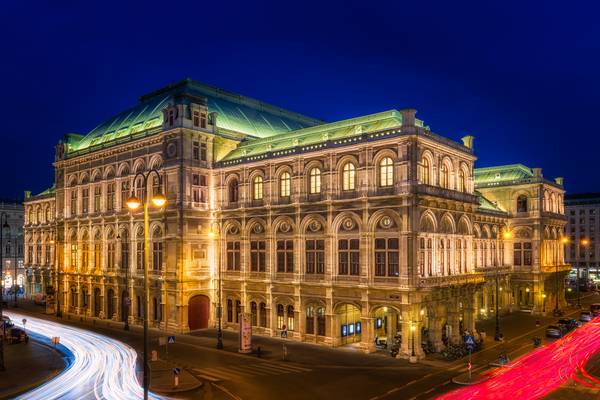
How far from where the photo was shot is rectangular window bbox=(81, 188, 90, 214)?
73150 mm

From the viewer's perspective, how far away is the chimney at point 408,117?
4494 cm

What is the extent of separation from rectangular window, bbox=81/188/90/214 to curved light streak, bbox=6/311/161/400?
71.7 feet

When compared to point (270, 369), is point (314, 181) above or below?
above

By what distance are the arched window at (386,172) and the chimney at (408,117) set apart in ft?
11.6

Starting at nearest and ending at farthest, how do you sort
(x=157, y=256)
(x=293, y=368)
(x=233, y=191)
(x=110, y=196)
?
(x=293, y=368) < (x=233, y=191) < (x=157, y=256) < (x=110, y=196)

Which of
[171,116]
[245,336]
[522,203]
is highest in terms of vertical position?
[171,116]

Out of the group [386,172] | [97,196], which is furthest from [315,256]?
[97,196]

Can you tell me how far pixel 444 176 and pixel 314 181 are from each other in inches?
496

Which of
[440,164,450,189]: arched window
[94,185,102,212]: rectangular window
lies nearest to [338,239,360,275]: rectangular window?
[440,164,450,189]: arched window

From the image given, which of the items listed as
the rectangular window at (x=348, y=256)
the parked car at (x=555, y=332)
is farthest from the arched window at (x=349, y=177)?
the parked car at (x=555, y=332)

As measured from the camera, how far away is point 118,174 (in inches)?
2648

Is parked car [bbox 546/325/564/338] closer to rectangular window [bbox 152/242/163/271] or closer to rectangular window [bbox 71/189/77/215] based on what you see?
rectangular window [bbox 152/242/163/271]

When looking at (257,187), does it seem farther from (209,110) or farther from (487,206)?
(487,206)

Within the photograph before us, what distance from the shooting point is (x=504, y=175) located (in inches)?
3083
